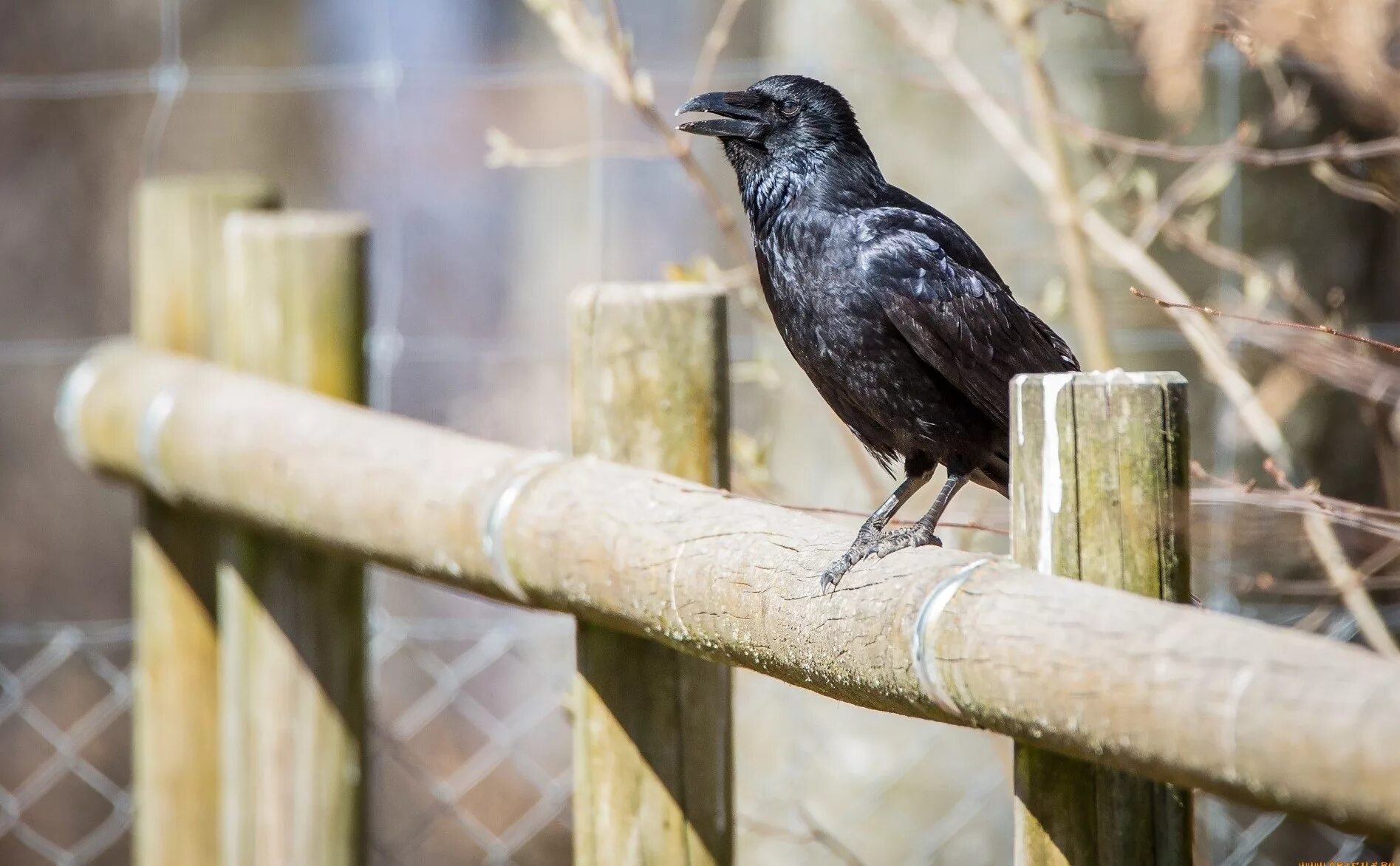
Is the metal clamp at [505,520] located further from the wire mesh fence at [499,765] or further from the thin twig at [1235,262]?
the wire mesh fence at [499,765]

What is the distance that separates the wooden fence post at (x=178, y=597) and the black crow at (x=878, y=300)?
1001 mm

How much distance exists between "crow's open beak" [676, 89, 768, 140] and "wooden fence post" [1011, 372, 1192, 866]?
3.83 feet

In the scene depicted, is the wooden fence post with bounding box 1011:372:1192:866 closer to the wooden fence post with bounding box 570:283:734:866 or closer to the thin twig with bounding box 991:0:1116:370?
the wooden fence post with bounding box 570:283:734:866

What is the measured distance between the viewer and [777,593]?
1.63 metres

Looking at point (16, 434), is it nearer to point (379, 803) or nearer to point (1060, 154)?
point (379, 803)

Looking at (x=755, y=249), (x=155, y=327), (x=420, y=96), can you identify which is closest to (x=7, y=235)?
(x=420, y=96)

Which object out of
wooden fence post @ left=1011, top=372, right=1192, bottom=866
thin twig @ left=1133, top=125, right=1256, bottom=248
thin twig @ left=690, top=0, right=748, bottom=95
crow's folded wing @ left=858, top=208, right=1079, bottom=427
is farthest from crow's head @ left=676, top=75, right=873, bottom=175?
Result: wooden fence post @ left=1011, top=372, right=1192, bottom=866

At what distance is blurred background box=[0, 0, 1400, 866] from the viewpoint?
115 inches

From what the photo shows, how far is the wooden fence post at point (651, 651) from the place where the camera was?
204cm

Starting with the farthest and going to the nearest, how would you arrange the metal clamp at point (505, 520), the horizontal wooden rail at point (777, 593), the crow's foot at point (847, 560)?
1. the metal clamp at point (505, 520)
2. the crow's foot at point (847, 560)
3. the horizontal wooden rail at point (777, 593)

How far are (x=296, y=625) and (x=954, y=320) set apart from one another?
1.21m

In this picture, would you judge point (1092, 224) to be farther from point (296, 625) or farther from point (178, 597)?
point (178, 597)

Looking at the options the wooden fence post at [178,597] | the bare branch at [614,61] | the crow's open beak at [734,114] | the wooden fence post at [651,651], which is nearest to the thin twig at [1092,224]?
the bare branch at [614,61]

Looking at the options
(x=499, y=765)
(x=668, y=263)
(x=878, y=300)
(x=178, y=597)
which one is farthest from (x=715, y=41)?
(x=499, y=765)
